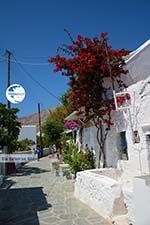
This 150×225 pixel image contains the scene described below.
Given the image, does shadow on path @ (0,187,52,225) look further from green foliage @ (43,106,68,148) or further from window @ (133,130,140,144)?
green foliage @ (43,106,68,148)

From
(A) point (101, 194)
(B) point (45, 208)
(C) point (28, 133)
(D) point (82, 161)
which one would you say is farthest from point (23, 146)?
(C) point (28, 133)

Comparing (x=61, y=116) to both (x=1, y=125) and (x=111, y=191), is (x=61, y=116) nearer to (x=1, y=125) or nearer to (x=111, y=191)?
(x=1, y=125)

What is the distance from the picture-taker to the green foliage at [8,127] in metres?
18.2

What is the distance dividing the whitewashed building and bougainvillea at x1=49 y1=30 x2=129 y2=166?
0.47 meters

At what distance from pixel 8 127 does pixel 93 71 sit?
35.3 ft

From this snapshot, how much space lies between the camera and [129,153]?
28.0ft

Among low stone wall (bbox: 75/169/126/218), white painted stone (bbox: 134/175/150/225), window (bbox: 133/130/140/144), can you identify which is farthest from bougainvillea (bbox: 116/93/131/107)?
white painted stone (bbox: 134/175/150/225)

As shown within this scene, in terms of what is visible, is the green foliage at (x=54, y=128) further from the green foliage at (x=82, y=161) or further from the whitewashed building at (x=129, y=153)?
the whitewashed building at (x=129, y=153)

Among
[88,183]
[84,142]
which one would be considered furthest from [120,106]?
[84,142]

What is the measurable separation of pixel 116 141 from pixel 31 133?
39.4 meters

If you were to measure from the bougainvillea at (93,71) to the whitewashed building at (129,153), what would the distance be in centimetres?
47

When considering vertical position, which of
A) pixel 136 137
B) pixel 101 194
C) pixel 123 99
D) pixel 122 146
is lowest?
pixel 101 194

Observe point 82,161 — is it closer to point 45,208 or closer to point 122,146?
point 122,146

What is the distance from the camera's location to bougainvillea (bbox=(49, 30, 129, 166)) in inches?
386
